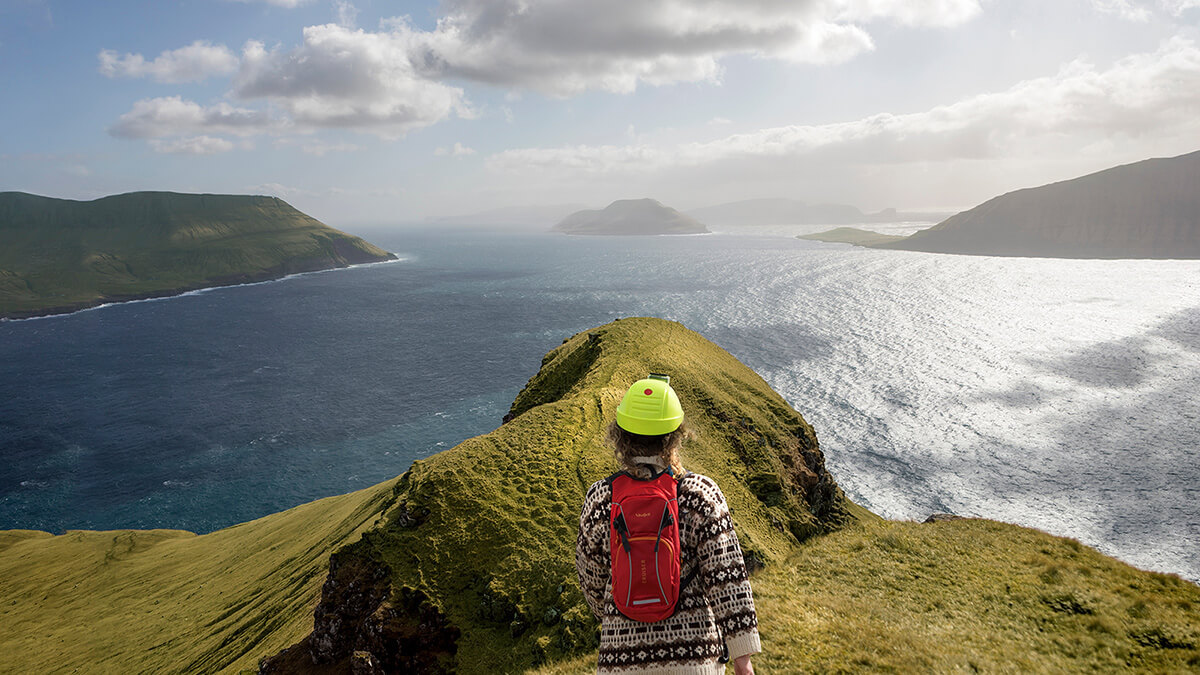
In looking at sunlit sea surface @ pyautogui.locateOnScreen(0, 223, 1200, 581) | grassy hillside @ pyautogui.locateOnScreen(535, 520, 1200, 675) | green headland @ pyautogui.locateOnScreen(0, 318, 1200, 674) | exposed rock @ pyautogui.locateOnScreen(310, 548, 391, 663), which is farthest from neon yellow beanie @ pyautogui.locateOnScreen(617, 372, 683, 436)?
sunlit sea surface @ pyautogui.locateOnScreen(0, 223, 1200, 581)

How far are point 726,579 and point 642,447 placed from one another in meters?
1.70

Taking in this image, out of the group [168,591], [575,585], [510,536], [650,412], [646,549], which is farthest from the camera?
[168,591]

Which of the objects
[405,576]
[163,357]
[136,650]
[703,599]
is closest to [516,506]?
[405,576]

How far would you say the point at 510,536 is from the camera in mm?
24750

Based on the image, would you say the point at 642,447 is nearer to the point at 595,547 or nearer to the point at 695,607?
the point at 595,547

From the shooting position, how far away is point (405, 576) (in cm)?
2336

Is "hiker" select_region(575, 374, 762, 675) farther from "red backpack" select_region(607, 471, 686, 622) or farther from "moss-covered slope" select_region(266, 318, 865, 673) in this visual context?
"moss-covered slope" select_region(266, 318, 865, 673)

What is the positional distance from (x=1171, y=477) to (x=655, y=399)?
93767 millimetres

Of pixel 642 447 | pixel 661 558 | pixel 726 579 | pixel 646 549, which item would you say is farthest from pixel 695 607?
pixel 642 447

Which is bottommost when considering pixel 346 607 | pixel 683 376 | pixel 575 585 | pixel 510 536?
pixel 346 607

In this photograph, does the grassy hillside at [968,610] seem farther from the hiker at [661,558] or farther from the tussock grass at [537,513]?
the hiker at [661,558]

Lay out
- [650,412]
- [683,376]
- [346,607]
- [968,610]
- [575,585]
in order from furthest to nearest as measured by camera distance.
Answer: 1. [683,376]
2. [346,607]
3. [575,585]
4. [968,610]
5. [650,412]

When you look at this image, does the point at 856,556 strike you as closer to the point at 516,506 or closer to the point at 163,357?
the point at 516,506

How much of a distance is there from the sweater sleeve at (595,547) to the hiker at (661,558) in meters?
0.01
